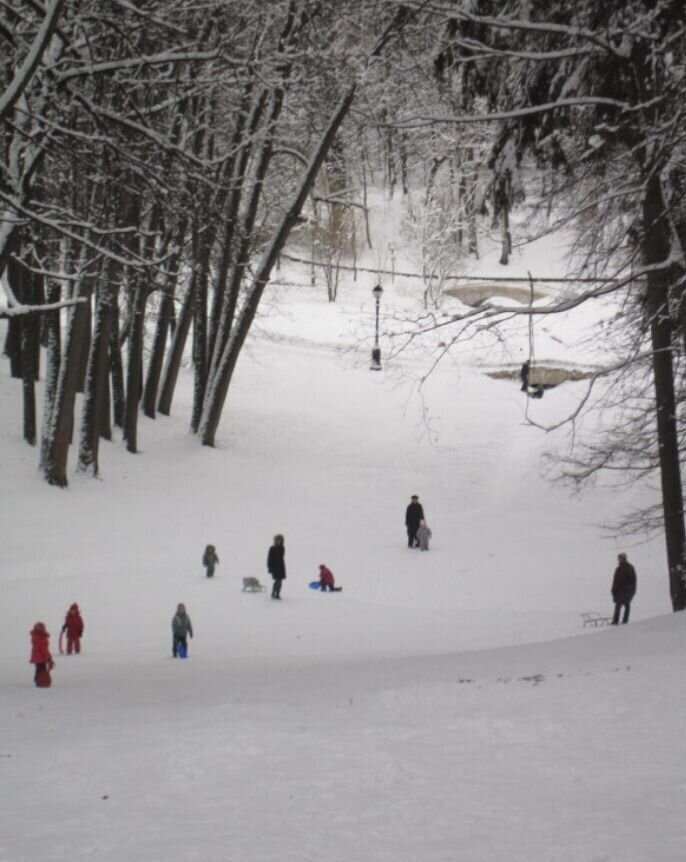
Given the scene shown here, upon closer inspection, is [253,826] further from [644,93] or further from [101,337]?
[101,337]

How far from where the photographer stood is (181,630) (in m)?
14.8

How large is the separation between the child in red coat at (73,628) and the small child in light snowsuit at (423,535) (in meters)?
9.37

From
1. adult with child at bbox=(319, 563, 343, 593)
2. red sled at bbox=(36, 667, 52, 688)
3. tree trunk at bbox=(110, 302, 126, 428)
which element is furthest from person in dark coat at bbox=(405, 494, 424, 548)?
red sled at bbox=(36, 667, 52, 688)

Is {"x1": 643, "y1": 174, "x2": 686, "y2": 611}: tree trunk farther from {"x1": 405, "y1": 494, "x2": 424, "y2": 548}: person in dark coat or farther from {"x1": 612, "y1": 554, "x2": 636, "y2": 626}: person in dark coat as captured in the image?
{"x1": 405, "y1": 494, "x2": 424, "y2": 548}: person in dark coat

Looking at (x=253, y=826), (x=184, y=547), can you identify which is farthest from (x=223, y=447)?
(x=253, y=826)

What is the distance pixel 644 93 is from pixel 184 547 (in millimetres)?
13525

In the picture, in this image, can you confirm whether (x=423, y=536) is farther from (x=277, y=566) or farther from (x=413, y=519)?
(x=277, y=566)

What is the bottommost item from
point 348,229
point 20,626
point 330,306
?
point 20,626

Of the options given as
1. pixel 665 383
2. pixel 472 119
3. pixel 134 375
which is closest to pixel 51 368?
pixel 134 375

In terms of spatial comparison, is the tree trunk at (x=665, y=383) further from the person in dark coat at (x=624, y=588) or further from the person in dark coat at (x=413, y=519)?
the person in dark coat at (x=413, y=519)

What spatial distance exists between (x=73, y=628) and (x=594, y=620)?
315 inches

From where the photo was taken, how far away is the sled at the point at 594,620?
1739 cm

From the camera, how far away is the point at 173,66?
11.3 metres

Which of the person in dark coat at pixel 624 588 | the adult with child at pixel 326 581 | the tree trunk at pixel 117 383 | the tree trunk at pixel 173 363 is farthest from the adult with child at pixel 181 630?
the tree trunk at pixel 173 363
